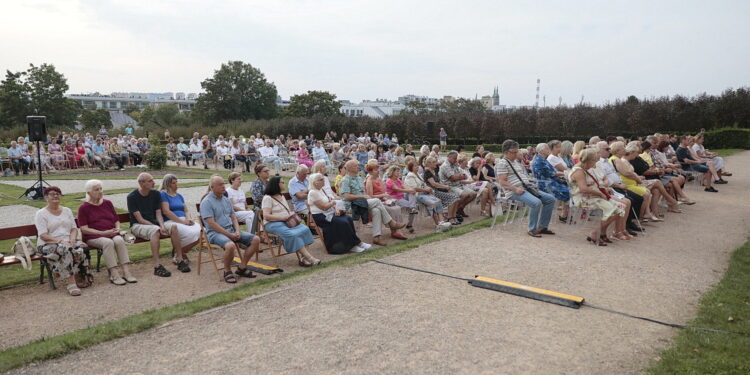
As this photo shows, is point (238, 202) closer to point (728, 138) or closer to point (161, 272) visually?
point (161, 272)

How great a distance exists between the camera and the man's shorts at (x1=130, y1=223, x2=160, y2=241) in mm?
6469

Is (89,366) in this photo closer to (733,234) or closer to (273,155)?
(733,234)

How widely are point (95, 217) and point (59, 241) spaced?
489mm

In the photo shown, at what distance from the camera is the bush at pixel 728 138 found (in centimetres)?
2619

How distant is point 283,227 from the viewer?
6.70 meters

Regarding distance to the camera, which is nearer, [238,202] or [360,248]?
[360,248]

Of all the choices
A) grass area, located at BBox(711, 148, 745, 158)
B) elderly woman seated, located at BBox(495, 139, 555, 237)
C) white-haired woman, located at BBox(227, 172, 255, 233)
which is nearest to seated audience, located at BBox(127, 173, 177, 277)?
white-haired woman, located at BBox(227, 172, 255, 233)

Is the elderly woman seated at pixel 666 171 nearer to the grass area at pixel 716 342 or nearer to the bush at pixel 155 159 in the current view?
the grass area at pixel 716 342

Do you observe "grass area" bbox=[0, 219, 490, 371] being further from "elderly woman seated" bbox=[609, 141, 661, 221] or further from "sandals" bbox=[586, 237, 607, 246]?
"elderly woman seated" bbox=[609, 141, 661, 221]

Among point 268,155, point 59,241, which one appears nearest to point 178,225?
point 59,241

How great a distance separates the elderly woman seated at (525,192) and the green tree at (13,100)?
193 feet

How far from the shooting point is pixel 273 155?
2016 cm

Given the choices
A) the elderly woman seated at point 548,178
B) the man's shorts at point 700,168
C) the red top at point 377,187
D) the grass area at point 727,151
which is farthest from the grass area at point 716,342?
the grass area at point 727,151

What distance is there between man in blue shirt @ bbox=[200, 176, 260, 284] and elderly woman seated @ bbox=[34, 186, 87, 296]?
4.66 ft
